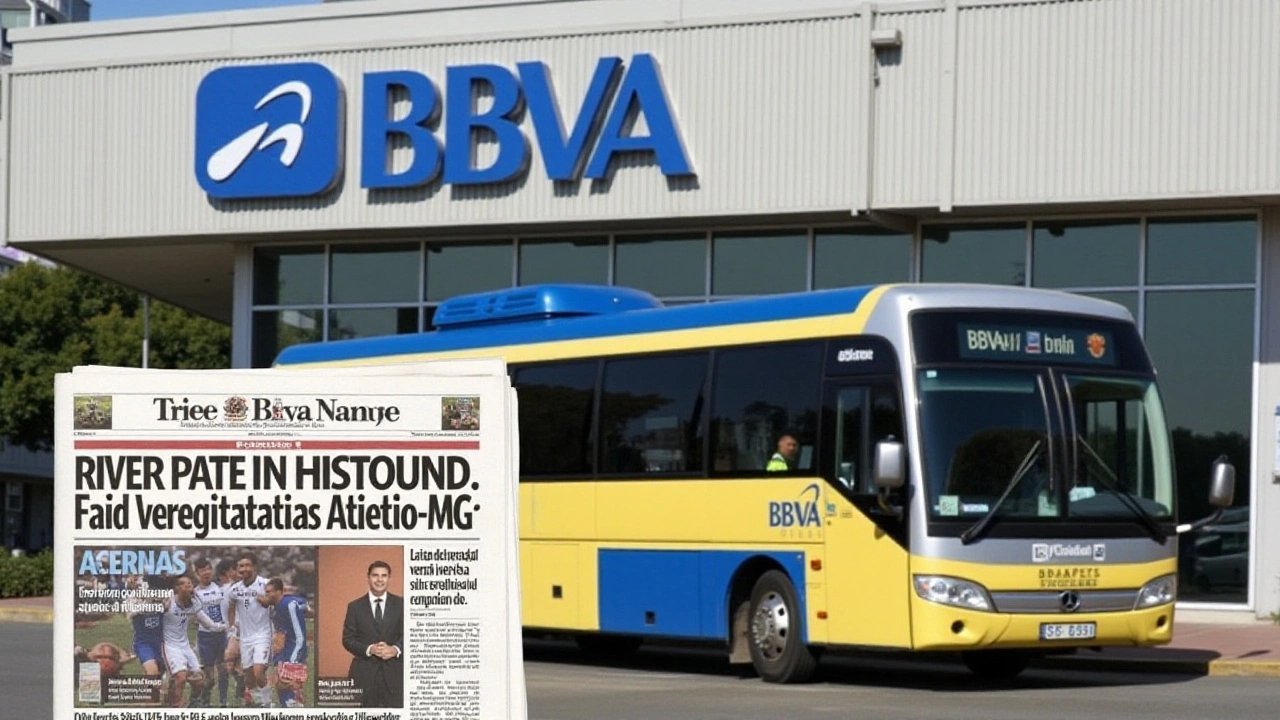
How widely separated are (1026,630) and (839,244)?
37.3 feet

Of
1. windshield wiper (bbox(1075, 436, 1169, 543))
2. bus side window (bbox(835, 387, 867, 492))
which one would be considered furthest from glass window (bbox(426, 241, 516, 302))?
windshield wiper (bbox(1075, 436, 1169, 543))

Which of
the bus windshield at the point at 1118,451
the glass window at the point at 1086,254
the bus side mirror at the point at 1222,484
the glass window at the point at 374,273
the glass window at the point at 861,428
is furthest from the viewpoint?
the glass window at the point at 374,273

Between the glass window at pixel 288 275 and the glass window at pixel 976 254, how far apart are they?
8.74m

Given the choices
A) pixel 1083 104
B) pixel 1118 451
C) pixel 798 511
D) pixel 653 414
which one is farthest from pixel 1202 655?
pixel 1083 104

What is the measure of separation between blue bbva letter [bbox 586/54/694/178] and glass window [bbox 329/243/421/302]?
3854 mm

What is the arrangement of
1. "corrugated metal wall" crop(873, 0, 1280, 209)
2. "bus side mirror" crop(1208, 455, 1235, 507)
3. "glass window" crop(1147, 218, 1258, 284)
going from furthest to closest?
"glass window" crop(1147, 218, 1258, 284) < "corrugated metal wall" crop(873, 0, 1280, 209) < "bus side mirror" crop(1208, 455, 1235, 507)

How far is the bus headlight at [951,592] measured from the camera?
46.8ft

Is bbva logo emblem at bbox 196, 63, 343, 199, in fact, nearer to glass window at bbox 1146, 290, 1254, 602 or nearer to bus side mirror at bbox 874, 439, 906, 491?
glass window at bbox 1146, 290, 1254, 602

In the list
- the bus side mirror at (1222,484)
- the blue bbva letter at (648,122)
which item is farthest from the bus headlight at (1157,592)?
the blue bbva letter at (648,122)

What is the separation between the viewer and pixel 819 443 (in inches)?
601

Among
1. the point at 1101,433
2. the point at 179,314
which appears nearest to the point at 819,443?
the point at 1101,433

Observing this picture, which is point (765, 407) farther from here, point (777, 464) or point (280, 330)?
point (280, 330)

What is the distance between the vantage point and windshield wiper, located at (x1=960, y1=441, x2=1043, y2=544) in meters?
14.3

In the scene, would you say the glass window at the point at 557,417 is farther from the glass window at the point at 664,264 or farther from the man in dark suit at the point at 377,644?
the man in dark suit at the point at 377,644
